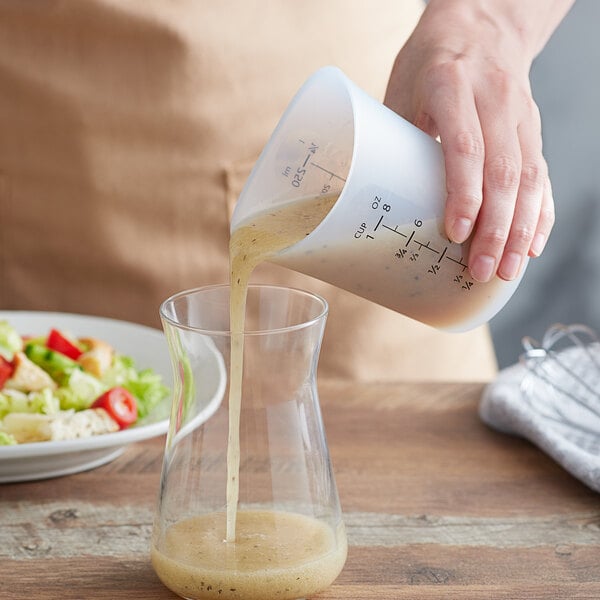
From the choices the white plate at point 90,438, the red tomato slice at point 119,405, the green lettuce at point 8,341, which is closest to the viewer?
the white plate at point 90,438

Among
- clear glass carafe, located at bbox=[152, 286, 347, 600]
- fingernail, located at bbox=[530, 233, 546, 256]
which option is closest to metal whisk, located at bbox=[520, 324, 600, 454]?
fingernail, located at bbox=[530, 233, 546, 256]

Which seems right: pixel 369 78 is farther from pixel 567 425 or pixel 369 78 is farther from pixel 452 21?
pixel 567 425

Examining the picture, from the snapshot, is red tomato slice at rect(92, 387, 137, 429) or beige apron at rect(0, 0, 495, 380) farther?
beige apron at rect(0, 0, 495, 380)

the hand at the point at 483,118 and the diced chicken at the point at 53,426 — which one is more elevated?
the hand at the point at 483,118

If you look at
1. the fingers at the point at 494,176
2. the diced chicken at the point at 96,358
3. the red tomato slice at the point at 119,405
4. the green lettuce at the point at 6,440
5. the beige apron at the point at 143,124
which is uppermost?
the fingers at the point at 494,176

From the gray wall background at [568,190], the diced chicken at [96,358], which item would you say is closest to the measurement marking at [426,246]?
the diced chicken at [96,358]

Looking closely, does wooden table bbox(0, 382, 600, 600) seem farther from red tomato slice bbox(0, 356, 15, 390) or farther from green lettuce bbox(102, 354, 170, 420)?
red tomato slice bbox(0, 356, 15, 390)

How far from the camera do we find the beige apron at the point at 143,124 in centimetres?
143

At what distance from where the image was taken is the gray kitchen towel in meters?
1.11

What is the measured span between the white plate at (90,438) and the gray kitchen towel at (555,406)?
0.39 metres

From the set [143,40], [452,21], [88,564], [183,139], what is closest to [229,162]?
[183,139]

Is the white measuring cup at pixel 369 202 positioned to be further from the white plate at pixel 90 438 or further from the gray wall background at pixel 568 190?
the gray wall background at pixel 568 190

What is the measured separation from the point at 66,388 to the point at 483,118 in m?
0.58

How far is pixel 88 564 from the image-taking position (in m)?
0.93
